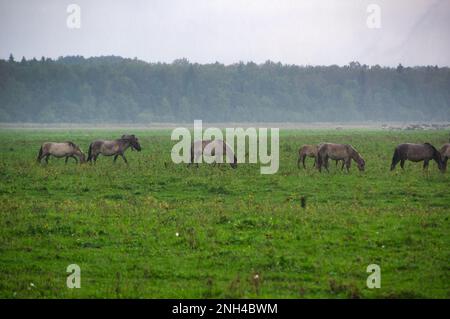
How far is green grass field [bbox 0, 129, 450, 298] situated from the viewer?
11.4 m

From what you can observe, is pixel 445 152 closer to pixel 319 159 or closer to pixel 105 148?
pixel 319 159

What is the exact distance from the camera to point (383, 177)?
26.7 metres

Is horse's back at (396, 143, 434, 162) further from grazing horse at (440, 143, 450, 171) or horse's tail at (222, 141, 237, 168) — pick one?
horse's tail at (222, 141, 237, 168)

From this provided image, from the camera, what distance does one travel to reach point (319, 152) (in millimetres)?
29016

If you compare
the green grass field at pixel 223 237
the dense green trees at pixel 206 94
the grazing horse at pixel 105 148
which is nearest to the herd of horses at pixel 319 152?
the grazing horse at pixel 105 148

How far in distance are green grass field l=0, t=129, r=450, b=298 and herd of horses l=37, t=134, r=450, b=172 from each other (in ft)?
12.3

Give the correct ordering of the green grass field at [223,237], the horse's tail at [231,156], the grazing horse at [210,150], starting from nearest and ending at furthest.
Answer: the green grass field at [223,237] → the horse's tail at [231,156] → the grazing horse at [210,150]

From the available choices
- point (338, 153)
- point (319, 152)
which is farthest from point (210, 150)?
point (338, 153)

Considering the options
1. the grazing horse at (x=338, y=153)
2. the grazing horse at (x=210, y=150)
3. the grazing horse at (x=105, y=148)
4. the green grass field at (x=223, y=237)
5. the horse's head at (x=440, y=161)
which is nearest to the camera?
the green grass field at (x=223, y=237)

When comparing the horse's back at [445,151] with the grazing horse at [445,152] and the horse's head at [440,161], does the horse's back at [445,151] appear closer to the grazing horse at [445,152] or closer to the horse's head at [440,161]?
the grazing horse at [445,152]

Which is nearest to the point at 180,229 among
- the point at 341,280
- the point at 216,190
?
the point at 341,280

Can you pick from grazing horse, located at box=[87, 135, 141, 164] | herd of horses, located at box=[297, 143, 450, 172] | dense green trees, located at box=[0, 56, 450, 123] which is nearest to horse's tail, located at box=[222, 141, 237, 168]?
herd of horses, located at box=[297, 143, 450, 172]

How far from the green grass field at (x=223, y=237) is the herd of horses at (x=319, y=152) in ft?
12.3

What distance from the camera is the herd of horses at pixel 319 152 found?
29.1 meters
